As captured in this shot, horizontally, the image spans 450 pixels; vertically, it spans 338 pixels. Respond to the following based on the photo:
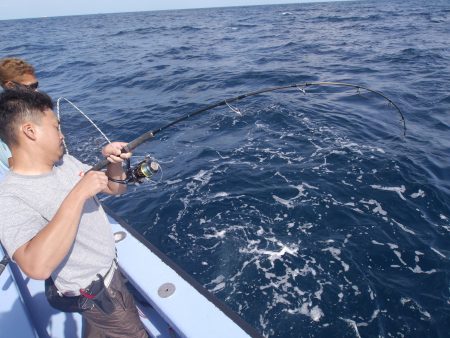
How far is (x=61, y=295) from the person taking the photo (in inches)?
78.3

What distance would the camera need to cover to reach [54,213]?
162cm

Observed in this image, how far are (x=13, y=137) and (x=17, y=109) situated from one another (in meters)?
0.14

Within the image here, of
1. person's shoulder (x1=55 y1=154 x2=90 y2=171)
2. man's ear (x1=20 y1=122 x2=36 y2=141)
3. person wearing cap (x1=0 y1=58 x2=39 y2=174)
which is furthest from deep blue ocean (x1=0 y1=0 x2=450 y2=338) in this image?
man's ear (x1=20 y1=122 x2=36 y2=141)

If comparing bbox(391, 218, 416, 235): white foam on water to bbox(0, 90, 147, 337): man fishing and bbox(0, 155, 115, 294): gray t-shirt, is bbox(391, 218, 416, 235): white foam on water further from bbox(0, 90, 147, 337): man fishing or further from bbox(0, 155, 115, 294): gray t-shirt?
bbox(0, 155, 115, 294): gray t-shirt

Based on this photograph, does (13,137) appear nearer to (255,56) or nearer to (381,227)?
(381,227)

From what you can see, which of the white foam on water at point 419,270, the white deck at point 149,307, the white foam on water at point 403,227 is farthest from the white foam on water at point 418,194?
the white deck at point 149,307

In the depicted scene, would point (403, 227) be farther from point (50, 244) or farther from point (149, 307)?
point (50, 244)

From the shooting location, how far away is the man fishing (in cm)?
139

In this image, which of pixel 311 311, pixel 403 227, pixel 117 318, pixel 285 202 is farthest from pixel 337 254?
pixel 117 318

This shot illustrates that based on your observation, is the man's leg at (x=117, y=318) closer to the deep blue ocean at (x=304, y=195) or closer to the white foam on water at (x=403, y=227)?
the deep blue ocean at (x=304, y=195)

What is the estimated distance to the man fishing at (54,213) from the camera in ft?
4.56

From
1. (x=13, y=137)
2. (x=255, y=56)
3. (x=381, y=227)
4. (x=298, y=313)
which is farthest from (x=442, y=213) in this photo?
(x=255, y=56)

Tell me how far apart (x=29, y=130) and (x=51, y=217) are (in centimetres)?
47

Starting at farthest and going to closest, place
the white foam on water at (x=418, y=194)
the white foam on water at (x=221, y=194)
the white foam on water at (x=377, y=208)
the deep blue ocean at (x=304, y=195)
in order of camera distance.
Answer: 1. the white foam on water at (x=221, y=194)
2. the white foam on water at (x=418, y=194)
3. the white foam on water at (x=377, y=208)
4. the deep blue ocean at (x=304, y=195)
